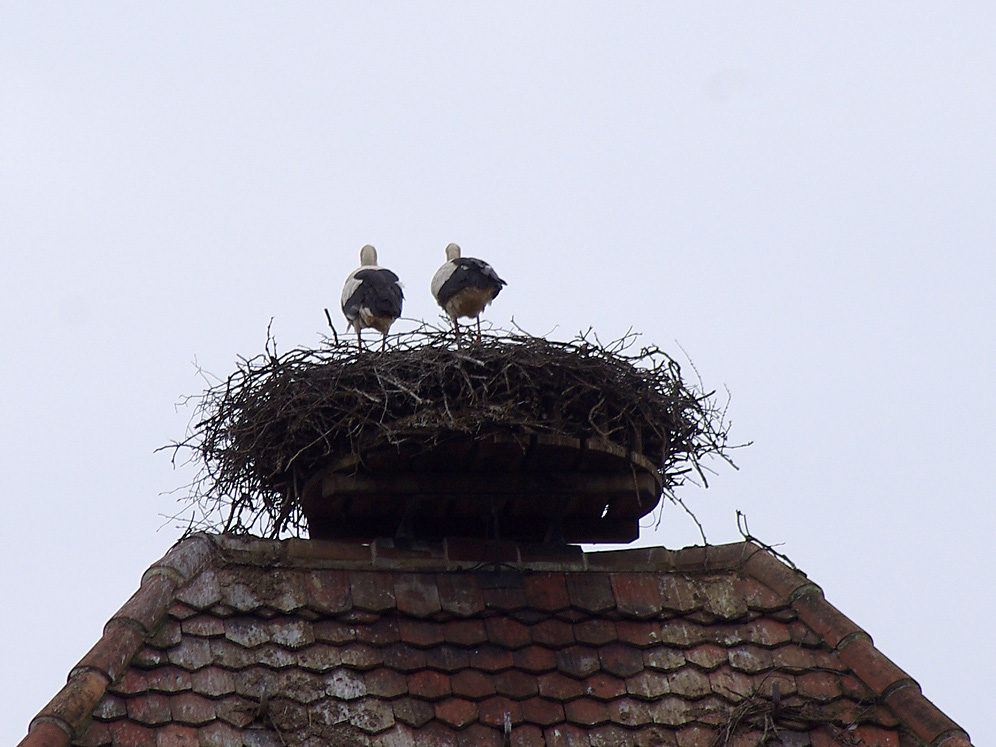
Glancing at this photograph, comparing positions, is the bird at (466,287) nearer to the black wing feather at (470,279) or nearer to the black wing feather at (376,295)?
the black wing feather at (470,279)

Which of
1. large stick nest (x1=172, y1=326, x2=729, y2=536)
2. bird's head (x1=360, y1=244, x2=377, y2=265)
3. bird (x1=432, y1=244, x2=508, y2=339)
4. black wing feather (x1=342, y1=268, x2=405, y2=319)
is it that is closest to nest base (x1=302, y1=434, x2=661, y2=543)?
large stick nest (x1=172, y1=326, x2=729, y2=536)

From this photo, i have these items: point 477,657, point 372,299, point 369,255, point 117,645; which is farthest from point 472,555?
point 369,255

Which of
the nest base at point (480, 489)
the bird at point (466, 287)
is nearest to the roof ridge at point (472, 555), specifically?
the nest base at point (480, 489)

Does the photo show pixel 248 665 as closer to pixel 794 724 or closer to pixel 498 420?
pixel 498 420

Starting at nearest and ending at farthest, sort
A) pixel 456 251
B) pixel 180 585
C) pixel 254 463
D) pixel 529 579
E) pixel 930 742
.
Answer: pixel 930 742 < pixel 180 585 < pixel 529 579 < pixel 254 463 < pixel 456 251

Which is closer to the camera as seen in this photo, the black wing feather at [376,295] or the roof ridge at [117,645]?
the roof ridge at [117,645]

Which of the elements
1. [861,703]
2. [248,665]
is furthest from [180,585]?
[861,703]

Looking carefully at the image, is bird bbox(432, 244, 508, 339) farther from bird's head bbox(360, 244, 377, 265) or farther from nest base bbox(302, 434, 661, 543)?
nest base bbox(302, 434, 661, 543)

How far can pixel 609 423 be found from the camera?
22.4ft

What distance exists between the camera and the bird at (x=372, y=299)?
32.2ft

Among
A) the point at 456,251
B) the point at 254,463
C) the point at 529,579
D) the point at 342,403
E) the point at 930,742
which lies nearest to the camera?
the point at 930,742

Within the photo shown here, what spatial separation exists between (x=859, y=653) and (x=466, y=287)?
14.3 feet

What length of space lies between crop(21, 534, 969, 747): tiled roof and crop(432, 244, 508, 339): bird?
3.27 m

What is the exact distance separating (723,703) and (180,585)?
226 cm
